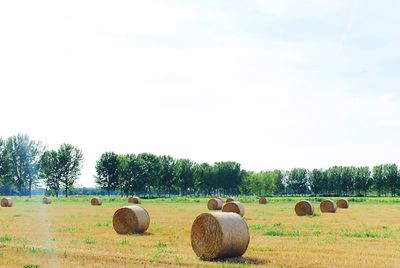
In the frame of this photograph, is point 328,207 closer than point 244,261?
No

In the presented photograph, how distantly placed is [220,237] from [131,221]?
10332 millimetres

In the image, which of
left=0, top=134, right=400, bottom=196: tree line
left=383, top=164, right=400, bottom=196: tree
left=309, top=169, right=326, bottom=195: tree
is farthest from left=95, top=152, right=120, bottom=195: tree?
left=383, top=164, right=400, bottom=196: tree

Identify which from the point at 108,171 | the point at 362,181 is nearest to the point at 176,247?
the point at 108,171

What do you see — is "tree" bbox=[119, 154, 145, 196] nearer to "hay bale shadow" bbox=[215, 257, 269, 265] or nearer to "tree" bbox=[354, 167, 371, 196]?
"tree" bbox=[354, 167, 371, 196]

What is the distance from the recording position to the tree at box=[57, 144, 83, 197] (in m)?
125

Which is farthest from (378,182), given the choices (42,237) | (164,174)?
(42,237)

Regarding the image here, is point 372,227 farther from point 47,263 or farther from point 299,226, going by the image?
point 47,263

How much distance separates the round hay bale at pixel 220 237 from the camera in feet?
63.1

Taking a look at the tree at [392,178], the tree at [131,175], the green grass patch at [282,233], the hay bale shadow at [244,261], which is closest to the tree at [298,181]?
the tree at [392,178]

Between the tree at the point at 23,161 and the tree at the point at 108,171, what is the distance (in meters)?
14.4

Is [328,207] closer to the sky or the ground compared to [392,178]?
closer to the ground

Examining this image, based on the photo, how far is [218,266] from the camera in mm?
17219

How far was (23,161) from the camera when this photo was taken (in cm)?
12512

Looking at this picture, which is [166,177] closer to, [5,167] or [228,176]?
[228,176]
